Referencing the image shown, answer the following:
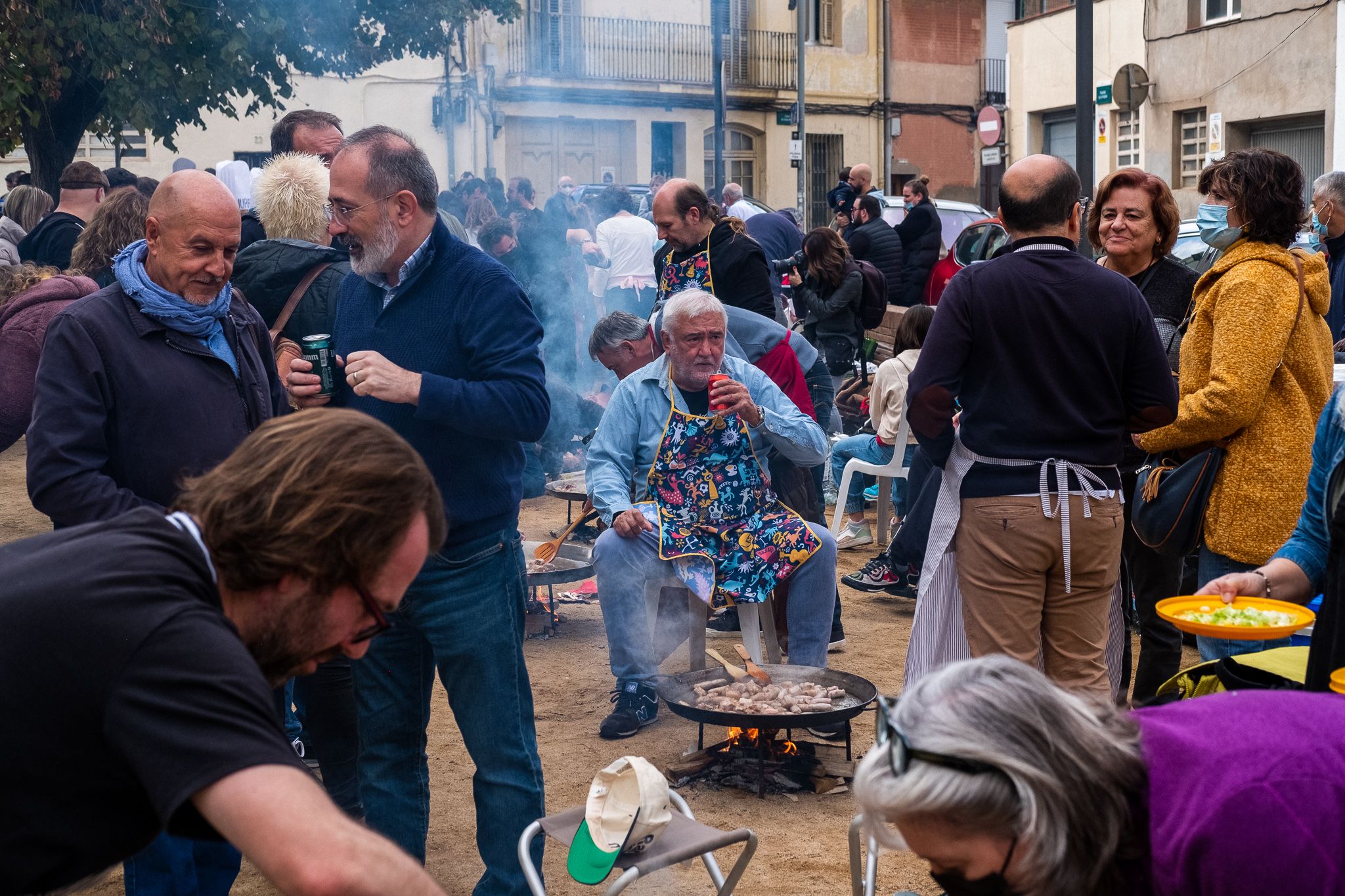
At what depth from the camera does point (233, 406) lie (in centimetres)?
327

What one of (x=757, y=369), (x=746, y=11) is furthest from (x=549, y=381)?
(x=746, y=11)

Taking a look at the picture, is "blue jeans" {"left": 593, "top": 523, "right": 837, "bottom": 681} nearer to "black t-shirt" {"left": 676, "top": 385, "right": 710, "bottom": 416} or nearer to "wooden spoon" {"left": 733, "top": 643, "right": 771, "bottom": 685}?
"wooden spoon" {"left": 733, "top": 643, "right": 771, "bottom": 685}

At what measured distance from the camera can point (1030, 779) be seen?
1588 mm

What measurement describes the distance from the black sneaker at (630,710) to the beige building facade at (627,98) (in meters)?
21.8

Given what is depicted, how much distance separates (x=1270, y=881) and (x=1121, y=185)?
3.32 m

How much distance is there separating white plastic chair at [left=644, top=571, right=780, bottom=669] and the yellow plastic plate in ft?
8.13

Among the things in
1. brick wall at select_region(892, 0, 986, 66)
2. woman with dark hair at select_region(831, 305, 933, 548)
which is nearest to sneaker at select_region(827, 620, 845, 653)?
woman with dark hair at select_region(831, 305, 933, 548)

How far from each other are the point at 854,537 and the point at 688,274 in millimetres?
2681

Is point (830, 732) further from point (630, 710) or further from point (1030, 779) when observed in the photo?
point (1030, 779)

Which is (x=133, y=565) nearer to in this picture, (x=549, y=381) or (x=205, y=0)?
(x=549, y=381)

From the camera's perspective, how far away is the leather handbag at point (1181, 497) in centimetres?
400

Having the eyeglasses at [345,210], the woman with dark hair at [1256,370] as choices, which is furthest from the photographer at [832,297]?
the eyeglasses at [345,210]

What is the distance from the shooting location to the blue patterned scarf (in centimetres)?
312

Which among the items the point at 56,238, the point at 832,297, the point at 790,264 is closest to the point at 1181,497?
the point at 832,297
